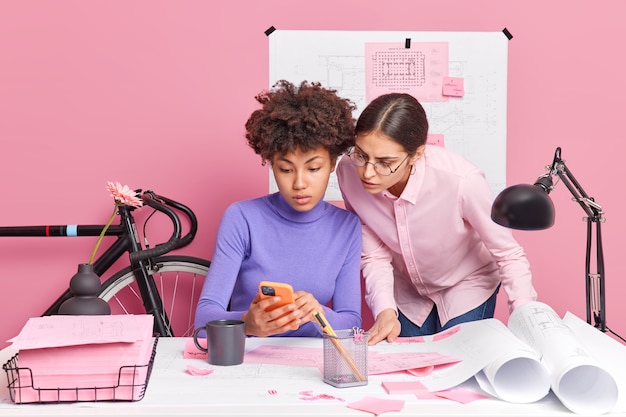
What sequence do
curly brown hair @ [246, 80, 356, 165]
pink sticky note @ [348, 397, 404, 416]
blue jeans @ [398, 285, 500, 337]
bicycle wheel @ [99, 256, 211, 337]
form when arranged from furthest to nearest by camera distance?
bicycle wheel @ [99, 256, 211, 337] → blue jeans @ [398, 285, 500, 337] → curly brown hair @ [246, 80, 356, 165] → pink sticky note @ [348, 397, 404, 416]

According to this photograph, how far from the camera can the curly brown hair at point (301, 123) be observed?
1736 mm

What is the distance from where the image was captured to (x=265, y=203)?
6.28 ft

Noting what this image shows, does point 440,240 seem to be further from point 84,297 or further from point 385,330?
point 84,297

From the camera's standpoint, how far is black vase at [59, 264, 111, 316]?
1.38 metres

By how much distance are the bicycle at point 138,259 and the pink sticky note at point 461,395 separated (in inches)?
56.2

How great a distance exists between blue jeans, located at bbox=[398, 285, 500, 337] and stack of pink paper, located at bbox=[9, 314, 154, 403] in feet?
3.84

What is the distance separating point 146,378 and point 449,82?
1795 mm

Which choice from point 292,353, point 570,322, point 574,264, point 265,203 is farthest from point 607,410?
point 574,264

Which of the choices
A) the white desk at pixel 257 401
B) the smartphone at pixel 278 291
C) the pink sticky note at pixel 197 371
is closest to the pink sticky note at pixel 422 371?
the white desk at pixel 257 401

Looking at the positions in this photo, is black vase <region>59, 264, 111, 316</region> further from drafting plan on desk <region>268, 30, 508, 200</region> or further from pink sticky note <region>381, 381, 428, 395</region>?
drafting plan on desk <region>268, 30, 508, 200</region>

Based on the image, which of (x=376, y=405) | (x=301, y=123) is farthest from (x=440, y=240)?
(x=376, y=405)

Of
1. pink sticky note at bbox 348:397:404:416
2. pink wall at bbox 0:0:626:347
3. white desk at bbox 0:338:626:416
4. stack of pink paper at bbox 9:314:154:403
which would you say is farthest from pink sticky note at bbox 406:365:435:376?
pink wall at bbox 0:0:626:347

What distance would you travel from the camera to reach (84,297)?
141 cm

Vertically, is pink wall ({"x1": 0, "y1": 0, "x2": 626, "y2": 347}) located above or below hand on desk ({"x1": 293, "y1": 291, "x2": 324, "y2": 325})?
above
